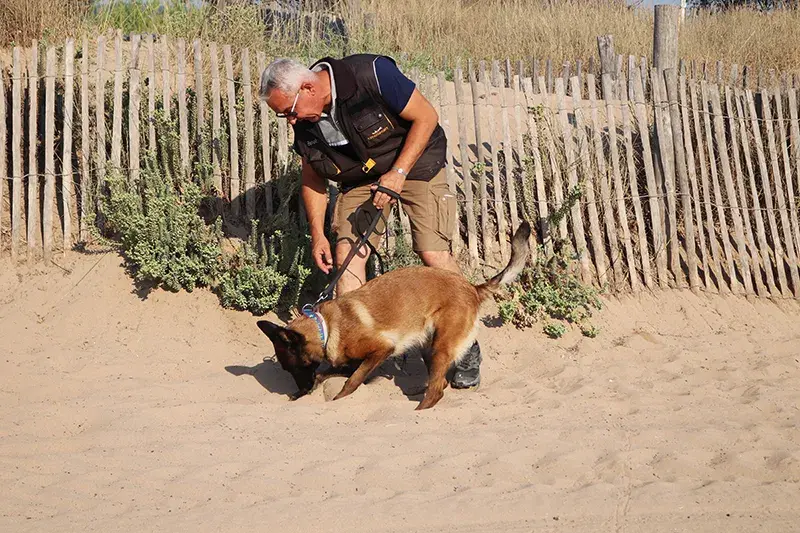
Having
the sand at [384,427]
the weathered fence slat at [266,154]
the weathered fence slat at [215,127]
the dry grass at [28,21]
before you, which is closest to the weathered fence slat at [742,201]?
the sand at [384,427]

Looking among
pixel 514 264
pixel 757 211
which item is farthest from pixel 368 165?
pixel 757 211

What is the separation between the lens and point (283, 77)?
4.73 metres

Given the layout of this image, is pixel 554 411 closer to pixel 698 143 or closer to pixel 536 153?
pixel 536 153

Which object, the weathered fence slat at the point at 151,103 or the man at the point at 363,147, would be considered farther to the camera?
the weathered fence slat at the point at 151,103

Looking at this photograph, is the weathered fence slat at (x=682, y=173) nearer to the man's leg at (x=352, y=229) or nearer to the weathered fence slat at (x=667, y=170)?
the weathered fence slat at (x=667, y=170)

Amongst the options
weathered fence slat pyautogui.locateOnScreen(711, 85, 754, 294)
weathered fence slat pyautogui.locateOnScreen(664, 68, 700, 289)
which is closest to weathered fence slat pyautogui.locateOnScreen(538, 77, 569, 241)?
weathered fence slat pyautogui.locateOnScreen(664, 68, 700, 289)

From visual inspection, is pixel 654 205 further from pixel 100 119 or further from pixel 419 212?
pixel 100 119

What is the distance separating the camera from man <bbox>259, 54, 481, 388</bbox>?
4855 millimetres

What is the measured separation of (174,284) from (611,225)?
3.58 m

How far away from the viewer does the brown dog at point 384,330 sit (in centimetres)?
502

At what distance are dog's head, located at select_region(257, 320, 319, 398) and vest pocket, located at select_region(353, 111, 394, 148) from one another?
1258 millimetres

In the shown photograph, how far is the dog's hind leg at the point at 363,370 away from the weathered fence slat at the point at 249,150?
1999mm

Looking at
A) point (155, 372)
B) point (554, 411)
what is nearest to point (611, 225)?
point (554, 411)

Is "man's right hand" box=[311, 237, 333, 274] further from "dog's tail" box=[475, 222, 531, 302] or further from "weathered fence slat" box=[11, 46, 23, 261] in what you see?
"weathered fence slat" box=[11, 46, 23, 261]
